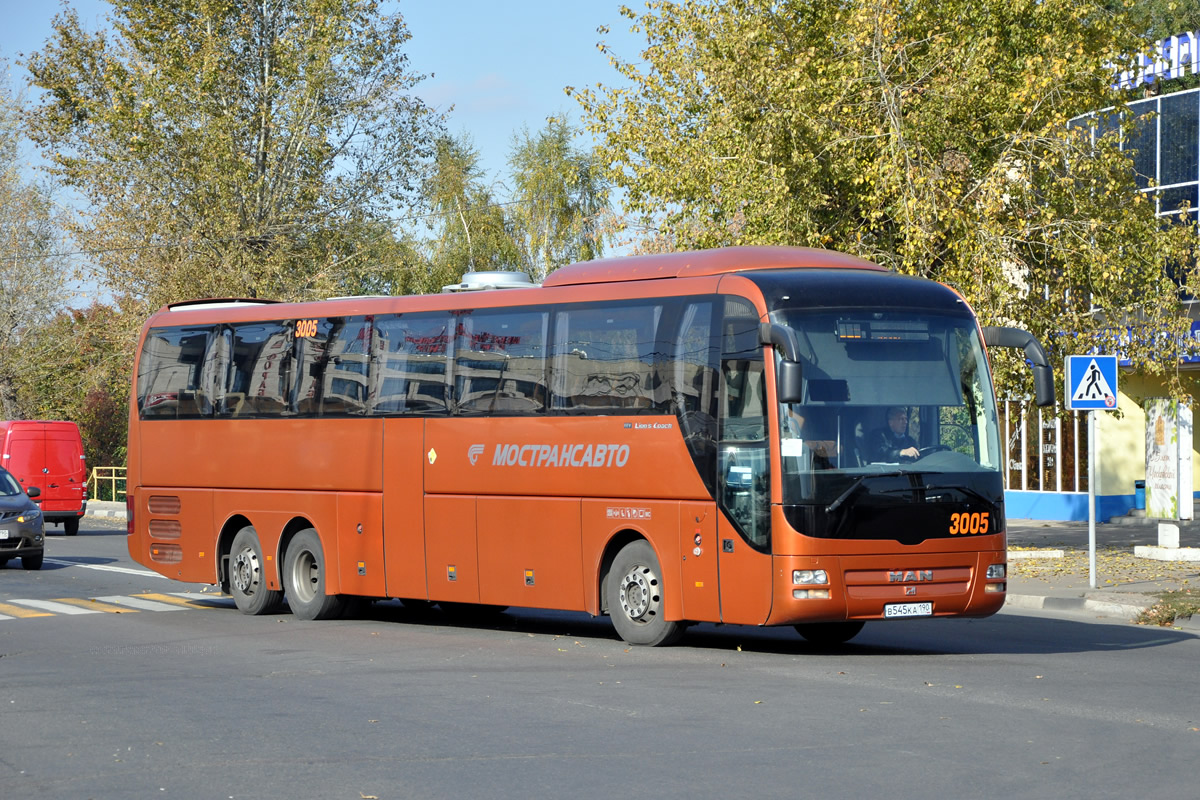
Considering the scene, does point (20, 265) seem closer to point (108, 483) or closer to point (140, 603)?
point (108, 483)

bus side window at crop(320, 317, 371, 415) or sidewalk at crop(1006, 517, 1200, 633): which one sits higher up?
bus side window at crop(320, 317, 371, 415)

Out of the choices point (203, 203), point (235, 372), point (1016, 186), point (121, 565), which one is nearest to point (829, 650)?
point (235, 372)

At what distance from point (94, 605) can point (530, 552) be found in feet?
22.1

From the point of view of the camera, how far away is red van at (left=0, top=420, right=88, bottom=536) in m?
36.7

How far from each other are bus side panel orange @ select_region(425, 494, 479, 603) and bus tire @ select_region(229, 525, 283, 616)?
2.77m

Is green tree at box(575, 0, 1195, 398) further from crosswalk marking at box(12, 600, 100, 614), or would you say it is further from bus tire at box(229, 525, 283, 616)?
crosswalk marking at box(12, 600, 100, 614)

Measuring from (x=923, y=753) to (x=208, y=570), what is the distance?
39.3 ft

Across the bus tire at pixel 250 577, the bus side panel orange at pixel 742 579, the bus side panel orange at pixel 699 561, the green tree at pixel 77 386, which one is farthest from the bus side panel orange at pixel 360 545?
the green tree at pixel 77 386

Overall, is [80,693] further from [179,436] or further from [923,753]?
[179,436]

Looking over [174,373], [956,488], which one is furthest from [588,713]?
[174,373]

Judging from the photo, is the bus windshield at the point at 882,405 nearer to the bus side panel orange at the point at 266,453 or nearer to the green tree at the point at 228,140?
the bus side panel orange at the point at 266,453

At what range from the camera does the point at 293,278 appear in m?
Answer: 44.4

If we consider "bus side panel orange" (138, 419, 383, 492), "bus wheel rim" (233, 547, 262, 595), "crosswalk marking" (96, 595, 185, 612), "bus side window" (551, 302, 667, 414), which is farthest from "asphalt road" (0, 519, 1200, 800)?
"bus side window" (551, 302, 667, 414)

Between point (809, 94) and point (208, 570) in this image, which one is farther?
point (809, 94)
